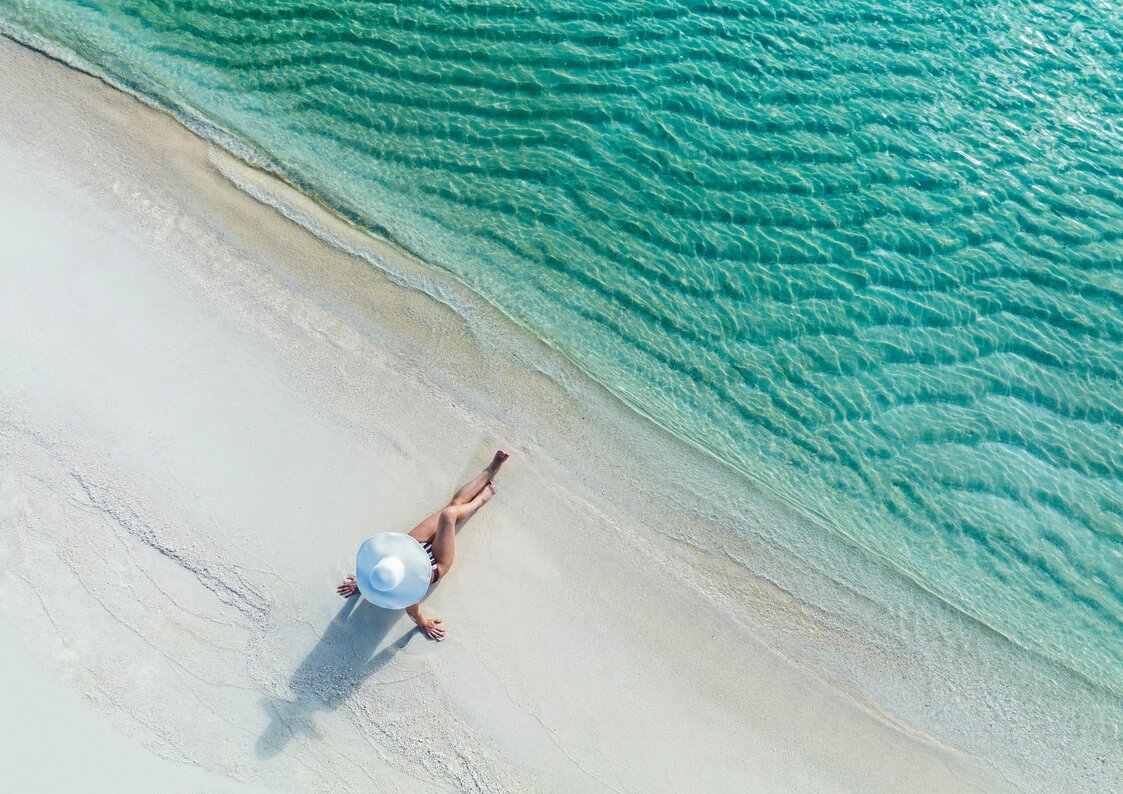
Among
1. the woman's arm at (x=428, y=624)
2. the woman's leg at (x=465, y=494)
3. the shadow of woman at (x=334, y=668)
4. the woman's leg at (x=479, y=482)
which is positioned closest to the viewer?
the shadow of woman at (x=334, y=668)

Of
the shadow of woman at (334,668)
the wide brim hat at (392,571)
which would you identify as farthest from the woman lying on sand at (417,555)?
the shadow of woman at (334,668)

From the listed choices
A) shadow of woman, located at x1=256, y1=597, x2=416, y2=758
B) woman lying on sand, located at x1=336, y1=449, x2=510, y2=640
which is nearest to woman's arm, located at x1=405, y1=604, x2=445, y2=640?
woman lying on sand, located at x1=336, y1=449, x2=510, y2=640

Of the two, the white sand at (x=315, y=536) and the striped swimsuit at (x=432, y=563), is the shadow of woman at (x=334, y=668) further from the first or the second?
the striped swimsuit at (x=432, y=563)

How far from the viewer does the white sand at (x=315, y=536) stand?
4461mm

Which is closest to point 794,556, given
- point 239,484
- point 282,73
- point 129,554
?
point 239,484

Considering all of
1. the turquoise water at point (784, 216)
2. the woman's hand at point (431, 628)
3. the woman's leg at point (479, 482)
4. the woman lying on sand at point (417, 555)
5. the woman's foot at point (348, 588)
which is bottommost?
the woman's foot at point (348, 588)

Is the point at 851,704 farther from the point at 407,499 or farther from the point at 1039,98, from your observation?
the point at 1039,98

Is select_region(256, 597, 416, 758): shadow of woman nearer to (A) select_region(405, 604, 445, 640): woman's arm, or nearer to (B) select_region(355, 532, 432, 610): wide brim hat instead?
(A) select_region(405, 604, 445, 640): woman's arm

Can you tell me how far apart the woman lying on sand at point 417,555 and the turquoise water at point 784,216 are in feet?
4.28

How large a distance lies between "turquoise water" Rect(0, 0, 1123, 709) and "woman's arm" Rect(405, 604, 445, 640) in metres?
2.02

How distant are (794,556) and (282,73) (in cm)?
540

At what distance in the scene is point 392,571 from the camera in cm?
400

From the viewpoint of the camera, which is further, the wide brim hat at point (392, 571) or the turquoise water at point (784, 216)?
the turquoise water at point (784, 216)

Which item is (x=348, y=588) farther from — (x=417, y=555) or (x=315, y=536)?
(x=417, y=555)
